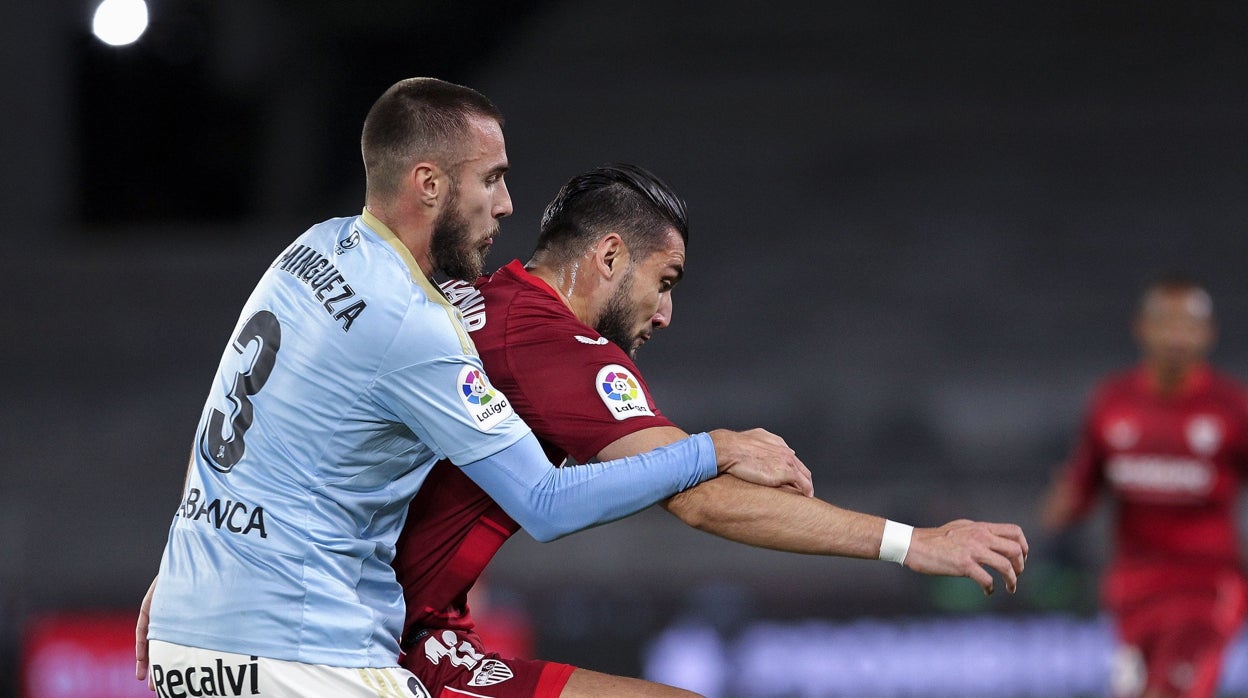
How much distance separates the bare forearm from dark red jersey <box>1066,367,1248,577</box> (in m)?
4.60

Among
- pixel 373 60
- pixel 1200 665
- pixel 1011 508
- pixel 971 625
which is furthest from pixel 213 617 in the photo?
pixel 373 60

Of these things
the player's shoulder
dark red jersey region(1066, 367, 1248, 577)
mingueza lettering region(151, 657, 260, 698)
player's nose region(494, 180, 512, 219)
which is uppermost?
the player's shoulder

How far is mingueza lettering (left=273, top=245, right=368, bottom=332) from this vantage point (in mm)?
2713

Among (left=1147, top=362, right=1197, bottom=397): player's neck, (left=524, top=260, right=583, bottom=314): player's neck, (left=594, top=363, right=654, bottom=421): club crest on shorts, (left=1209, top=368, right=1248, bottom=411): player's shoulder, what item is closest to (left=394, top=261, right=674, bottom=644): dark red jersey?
(left=594, top=363, right=654, bottom=421): club crest on shorts

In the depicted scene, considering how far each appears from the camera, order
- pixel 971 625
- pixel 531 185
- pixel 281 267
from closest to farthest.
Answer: pixel 281 267
pixel 971 625
pixel 531 185

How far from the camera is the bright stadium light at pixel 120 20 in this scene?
4.44 m

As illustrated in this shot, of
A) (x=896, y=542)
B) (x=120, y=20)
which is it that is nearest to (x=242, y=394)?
(x=896, y=542)

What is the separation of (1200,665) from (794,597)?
7.38 feet

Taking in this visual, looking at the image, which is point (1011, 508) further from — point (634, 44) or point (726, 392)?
point (634, 44)

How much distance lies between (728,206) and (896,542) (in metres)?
10.9

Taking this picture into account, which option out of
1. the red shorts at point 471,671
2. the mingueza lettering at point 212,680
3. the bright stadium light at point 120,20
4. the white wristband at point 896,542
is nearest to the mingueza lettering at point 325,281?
the mingueza lettering at point 212,680

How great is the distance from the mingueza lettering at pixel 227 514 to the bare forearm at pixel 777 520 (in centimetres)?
85

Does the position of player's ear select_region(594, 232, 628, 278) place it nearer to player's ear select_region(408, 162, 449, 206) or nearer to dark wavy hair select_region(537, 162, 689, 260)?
dark wavy hair select_region(537, 162, 689, 260)

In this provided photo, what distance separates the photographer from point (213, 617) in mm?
2680
